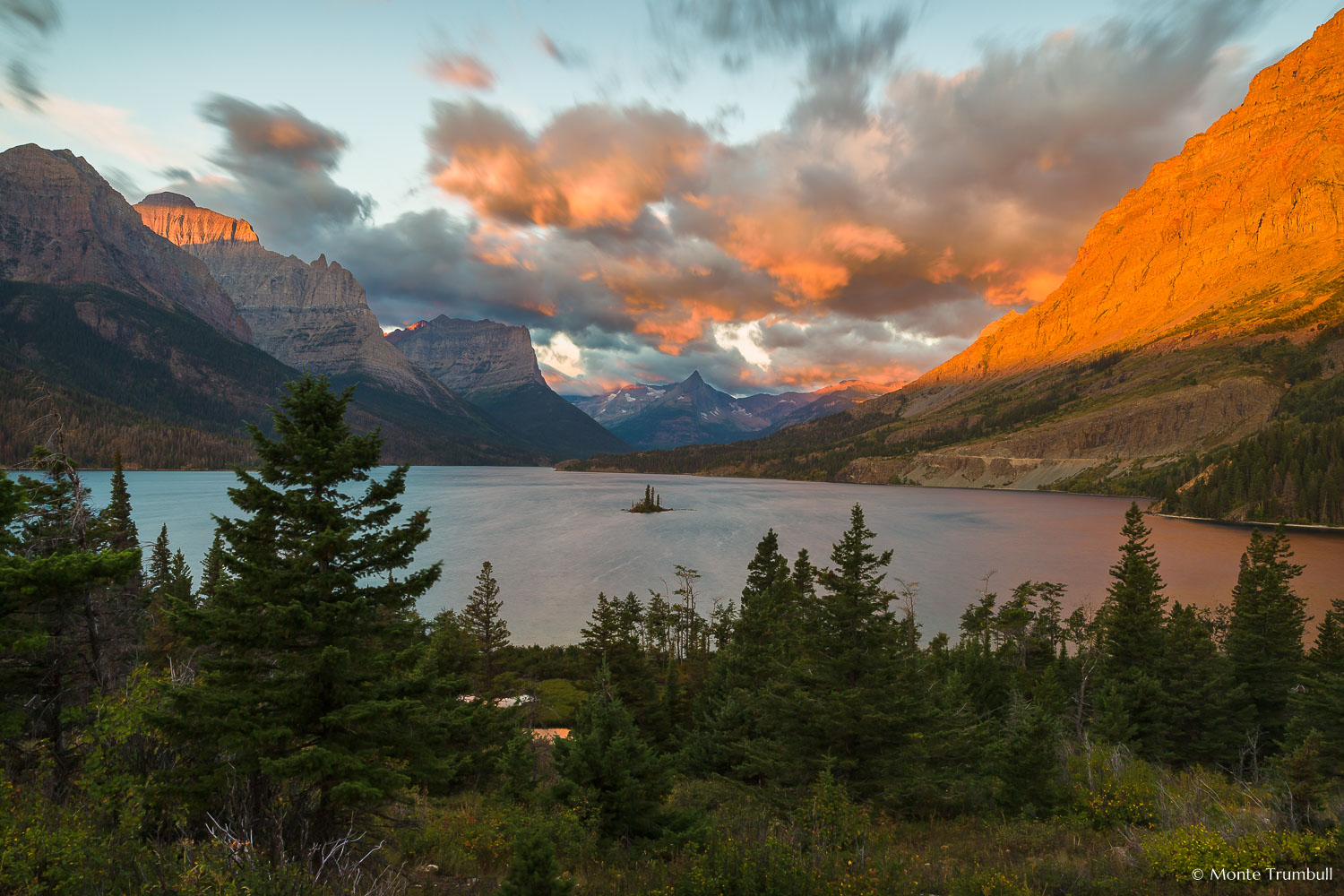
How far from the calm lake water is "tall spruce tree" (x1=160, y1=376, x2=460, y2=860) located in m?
52.6

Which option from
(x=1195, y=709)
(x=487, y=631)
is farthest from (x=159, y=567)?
(x=1195, y=709)

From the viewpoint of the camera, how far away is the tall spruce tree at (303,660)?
9.45 m

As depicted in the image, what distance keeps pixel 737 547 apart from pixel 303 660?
109m

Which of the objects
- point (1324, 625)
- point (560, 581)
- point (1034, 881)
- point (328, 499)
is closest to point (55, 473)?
point (328, 499)

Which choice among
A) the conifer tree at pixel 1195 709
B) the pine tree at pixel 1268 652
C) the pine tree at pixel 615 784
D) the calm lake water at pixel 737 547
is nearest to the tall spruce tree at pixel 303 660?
the pine tree at pixel 615 784

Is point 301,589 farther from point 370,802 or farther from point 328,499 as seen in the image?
point 370,802

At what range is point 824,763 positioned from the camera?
58.2 feet

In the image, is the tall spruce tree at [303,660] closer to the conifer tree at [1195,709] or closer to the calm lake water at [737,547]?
the conifer tree at [1195,709]

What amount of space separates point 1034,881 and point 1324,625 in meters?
47.9

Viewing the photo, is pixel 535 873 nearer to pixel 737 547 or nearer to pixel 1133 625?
pixel 1133 625

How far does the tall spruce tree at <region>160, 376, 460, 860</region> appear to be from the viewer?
945 cm

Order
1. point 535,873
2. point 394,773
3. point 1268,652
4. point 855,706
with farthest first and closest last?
point 1268,652, point 855,706, point 394,773, point 535,873

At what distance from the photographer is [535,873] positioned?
25.1 ft

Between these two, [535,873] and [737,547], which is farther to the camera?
[737,547]
